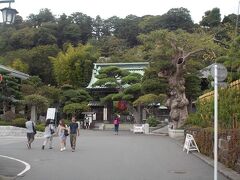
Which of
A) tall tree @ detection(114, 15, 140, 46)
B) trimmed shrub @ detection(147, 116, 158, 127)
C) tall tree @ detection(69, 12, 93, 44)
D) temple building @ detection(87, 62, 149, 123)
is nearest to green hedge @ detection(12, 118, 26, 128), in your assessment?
trimmed shrub @ detection(147, 116, 158, 127)

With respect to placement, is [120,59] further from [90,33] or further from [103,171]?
[103,171]

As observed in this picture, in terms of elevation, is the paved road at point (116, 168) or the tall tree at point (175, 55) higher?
the tall tree at point (175, 55)

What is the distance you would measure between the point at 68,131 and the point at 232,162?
34.1 feet

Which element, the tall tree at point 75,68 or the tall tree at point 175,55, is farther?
the tall tree at point 75,68

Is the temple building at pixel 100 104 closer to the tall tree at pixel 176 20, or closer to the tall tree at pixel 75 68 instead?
the tall tree at pixel 75 68

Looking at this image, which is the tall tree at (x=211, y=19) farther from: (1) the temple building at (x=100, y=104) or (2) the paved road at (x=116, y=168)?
(2) the paved road at (x=116, y=168)

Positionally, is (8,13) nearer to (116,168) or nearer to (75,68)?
(116,168)

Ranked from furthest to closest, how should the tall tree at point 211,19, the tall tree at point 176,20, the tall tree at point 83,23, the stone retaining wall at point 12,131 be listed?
the tall tree at point 83,23
the tall tree at point 176,20
the tall tree at point 211,19
the stone retaining wall at point 12,131

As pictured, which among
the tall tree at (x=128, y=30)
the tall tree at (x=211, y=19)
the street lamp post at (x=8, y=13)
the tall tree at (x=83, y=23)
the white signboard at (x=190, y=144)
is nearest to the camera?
the street lamp post at (x=8, y=13)

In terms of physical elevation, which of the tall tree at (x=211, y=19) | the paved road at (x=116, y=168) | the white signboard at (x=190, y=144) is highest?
the tall tree at (x=211, y=19)

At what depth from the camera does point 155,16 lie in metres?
84.1

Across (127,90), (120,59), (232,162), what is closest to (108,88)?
(127,90)

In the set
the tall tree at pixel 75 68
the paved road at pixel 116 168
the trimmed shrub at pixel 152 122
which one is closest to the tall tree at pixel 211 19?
the tall tree at pixel 75 68

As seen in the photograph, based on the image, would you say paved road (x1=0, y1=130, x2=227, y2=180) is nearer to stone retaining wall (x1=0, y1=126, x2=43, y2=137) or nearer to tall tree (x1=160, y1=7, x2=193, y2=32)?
stone retaining wall (x1=0, y1=126, x2=43, y2=137)
